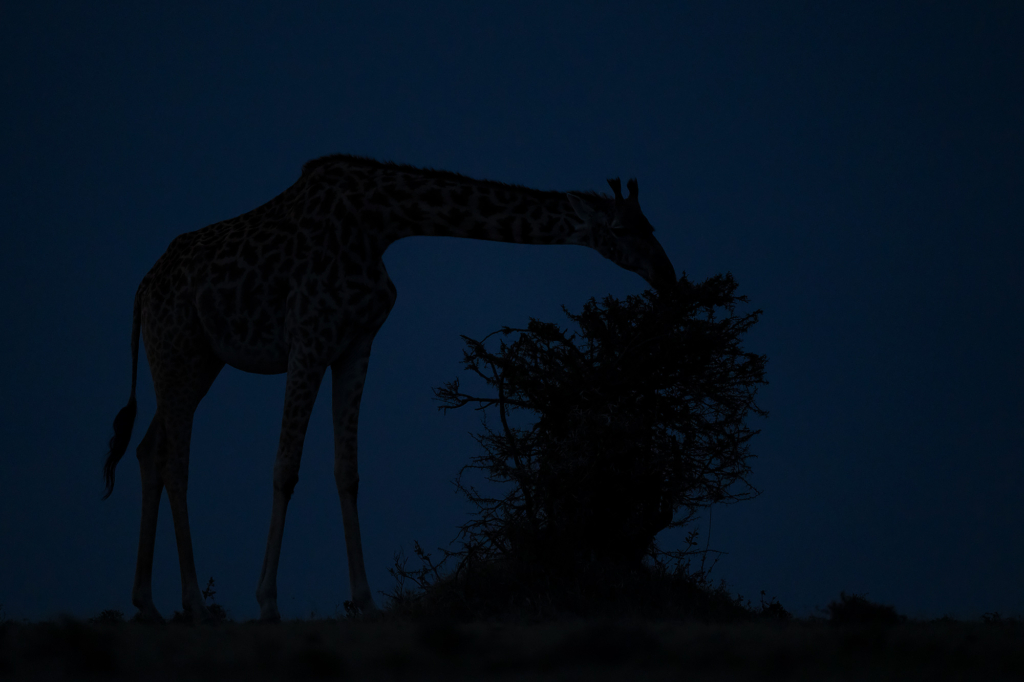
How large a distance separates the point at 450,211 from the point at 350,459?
10.00ft

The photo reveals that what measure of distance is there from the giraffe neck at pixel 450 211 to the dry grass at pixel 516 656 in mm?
5115

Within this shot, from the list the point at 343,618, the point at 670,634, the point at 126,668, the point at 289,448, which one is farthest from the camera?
the point at 289,448

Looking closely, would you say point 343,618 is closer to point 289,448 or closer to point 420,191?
point 289,448

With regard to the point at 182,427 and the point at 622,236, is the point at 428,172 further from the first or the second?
the point at 182,427

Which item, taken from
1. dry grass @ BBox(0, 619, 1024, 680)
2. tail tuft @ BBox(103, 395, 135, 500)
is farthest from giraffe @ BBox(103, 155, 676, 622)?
dry grass @ BBox(0, 619, 1024, 680)

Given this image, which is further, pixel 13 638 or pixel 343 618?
pixel 343 618

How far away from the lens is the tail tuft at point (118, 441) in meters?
10.6

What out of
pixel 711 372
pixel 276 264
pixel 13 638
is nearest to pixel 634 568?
pixel 711 372

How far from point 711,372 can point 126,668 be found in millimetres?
7247

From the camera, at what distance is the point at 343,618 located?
8.29 metres

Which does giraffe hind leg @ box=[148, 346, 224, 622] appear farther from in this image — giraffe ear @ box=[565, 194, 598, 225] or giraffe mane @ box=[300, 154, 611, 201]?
giraffe ear @ box=[565, 194, 598, 225]

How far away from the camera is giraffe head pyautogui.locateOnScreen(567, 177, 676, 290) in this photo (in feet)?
30.7

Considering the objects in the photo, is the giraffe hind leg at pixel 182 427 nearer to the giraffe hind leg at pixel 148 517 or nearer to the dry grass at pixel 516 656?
the giraffe hind leg at pixel 148 517

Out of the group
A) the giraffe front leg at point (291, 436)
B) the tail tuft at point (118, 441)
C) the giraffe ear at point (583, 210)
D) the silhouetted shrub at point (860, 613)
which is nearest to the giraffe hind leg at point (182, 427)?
the tail tuft at point (118, 441)
